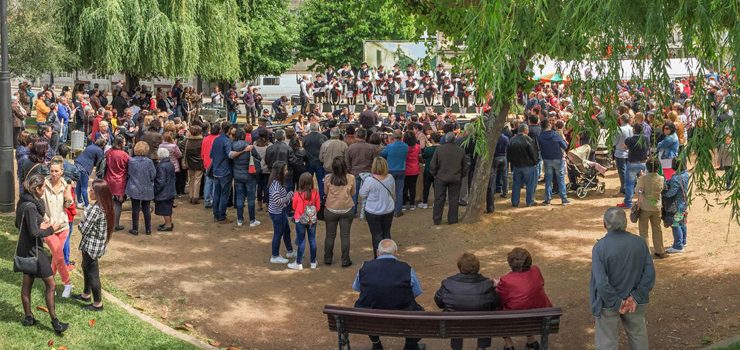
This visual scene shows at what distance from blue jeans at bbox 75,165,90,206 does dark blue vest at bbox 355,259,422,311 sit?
26.8ft

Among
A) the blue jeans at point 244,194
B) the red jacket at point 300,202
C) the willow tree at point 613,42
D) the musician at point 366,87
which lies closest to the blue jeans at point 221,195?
the blue jeans at point 244,194

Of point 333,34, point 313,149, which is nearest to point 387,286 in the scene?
point 313,149

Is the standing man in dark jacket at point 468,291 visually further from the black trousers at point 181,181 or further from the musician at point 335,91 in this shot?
the musician at point 335,91

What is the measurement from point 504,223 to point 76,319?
8082mm

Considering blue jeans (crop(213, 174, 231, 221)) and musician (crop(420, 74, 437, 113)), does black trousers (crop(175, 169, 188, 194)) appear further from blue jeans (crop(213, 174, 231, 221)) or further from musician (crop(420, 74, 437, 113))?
musician (crop(420, 74, 437, 113))

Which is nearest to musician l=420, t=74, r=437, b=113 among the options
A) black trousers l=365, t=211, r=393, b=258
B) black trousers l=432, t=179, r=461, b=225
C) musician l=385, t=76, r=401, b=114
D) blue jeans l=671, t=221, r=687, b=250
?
musician l=385, t=76, r=401, b=114

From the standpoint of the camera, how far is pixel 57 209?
1048 centimetres

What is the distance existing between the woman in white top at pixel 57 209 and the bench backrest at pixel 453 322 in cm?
342

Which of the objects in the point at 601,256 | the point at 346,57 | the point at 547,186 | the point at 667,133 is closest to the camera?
the point at 601,256

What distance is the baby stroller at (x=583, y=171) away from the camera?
17875mm

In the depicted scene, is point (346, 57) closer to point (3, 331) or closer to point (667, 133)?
point (667, 133)

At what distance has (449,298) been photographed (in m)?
9.20

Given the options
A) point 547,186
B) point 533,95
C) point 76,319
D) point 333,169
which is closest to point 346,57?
point 533,95

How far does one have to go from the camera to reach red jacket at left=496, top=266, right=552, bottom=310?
9.30 m
